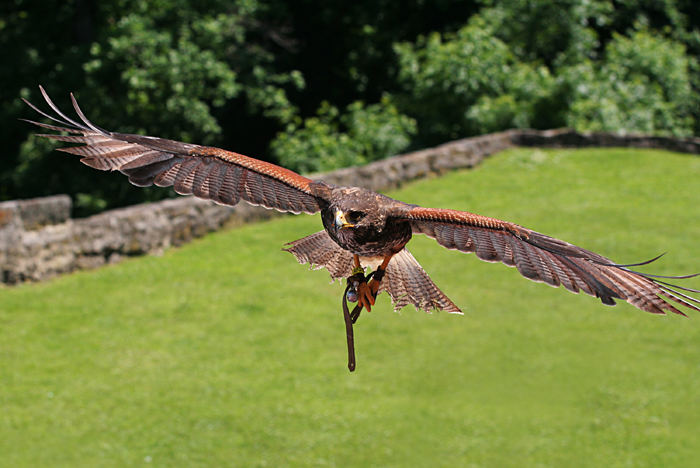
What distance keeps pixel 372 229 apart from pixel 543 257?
0.71m

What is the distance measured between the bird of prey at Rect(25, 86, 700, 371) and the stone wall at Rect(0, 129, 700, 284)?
660 centimetres

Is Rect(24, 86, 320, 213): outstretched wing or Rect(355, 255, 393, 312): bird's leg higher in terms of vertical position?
Rect(24, 86, 320, 213): outstretched wing

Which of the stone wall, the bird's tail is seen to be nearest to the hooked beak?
the bird's tail

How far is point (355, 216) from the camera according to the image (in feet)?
9.47

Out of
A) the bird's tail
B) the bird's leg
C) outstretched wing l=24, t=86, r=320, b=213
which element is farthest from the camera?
outstretched wing l=24, t=86, r=320, b=213

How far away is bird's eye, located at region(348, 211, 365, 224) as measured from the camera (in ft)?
9.46

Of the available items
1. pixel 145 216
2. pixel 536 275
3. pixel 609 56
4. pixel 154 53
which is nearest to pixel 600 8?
pixel 609 56

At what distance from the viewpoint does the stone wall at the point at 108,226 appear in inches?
401

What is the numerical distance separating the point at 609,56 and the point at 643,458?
42.5 ft

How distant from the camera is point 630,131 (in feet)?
55.9

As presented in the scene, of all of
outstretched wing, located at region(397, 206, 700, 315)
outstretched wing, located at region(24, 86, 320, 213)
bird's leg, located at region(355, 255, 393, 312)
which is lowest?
bird's leg, located at region(355, 255, 393, 312)

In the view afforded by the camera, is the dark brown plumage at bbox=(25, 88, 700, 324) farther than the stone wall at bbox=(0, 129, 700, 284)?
No

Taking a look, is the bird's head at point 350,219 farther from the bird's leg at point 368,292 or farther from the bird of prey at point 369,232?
the bird's leg at point 368,292

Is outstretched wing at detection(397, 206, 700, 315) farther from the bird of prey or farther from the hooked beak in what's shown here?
the hooked beak
